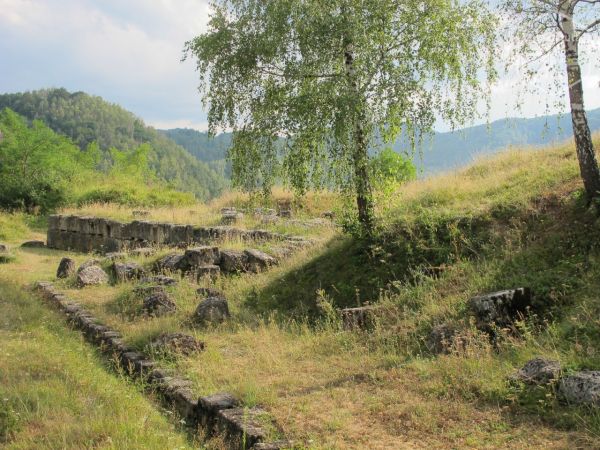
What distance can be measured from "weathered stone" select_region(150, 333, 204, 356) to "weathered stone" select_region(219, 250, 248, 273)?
5092mm

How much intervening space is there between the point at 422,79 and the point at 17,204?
26.5 meters

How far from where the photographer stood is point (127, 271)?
46.8 feet

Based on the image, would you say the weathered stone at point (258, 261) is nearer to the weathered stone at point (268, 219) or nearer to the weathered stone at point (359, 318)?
the weathered stone at point (359, 318)

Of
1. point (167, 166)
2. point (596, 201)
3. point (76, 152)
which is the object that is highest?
point (167, 166)

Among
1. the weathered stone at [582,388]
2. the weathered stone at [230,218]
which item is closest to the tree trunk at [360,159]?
the weathered stone at [582,388]

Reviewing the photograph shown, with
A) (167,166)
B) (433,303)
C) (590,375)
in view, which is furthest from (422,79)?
(167,166)

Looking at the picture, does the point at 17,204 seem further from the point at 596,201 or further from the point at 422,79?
the point at 596,201

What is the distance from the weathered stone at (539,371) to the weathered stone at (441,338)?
1.18 metres

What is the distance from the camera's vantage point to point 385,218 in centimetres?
Result: 1135

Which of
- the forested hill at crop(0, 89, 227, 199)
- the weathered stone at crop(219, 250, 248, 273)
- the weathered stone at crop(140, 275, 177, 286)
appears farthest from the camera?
the forested hill at crop(0, 89, 227, 199)

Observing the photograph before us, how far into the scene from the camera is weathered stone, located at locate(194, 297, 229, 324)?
32.4ft

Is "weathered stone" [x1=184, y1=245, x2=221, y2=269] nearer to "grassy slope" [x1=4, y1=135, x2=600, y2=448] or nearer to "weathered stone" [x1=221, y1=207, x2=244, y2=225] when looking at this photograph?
"grassy slope" [x1=4, y1=135, x2=600, y2=448]

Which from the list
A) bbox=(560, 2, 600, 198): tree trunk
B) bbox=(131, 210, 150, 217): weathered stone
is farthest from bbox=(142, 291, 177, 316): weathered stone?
bbox=(131, 210, 150, 217): weathered stone

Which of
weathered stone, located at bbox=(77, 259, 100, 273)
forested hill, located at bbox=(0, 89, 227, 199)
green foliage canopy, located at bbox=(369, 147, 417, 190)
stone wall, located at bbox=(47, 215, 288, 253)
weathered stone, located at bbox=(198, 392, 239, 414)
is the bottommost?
weathered stone, located at bbox=(198, 392, 239, 414)
